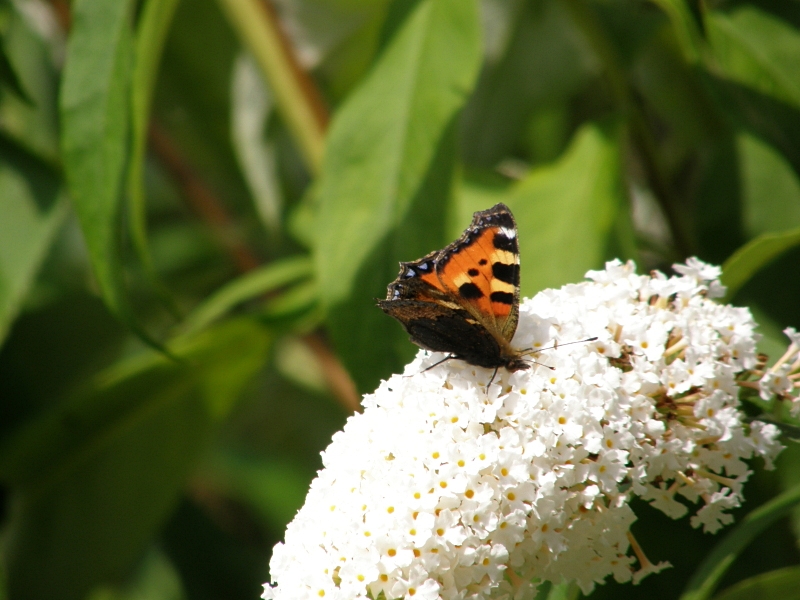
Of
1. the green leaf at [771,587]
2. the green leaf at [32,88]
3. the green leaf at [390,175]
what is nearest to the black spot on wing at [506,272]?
the green leaf at [390,175]

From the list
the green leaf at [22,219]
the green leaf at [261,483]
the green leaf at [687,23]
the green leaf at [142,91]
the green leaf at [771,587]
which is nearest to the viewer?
the green leaf at [771,587]

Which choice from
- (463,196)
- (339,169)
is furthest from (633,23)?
(339,169)

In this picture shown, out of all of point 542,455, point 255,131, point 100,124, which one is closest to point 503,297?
point 542,455

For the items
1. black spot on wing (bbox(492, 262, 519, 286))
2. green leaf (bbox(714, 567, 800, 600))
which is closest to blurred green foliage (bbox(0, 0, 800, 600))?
green leaf (bbox(714, 567, 800, 600))

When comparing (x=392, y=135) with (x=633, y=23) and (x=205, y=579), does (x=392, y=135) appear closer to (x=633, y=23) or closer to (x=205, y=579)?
(x=633, y=23)

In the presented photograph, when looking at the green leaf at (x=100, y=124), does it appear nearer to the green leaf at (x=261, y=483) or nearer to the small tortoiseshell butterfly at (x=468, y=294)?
the small tortoiseshell butterfly at (x=468, y=294)

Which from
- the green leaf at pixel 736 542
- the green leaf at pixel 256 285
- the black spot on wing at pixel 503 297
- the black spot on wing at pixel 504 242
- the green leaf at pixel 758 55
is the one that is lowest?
the green leaf at pixel 736 542

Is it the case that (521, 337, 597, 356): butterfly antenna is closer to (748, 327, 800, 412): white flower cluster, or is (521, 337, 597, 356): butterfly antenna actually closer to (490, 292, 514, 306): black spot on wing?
(490, 292, 514, 306): black spot on wing
